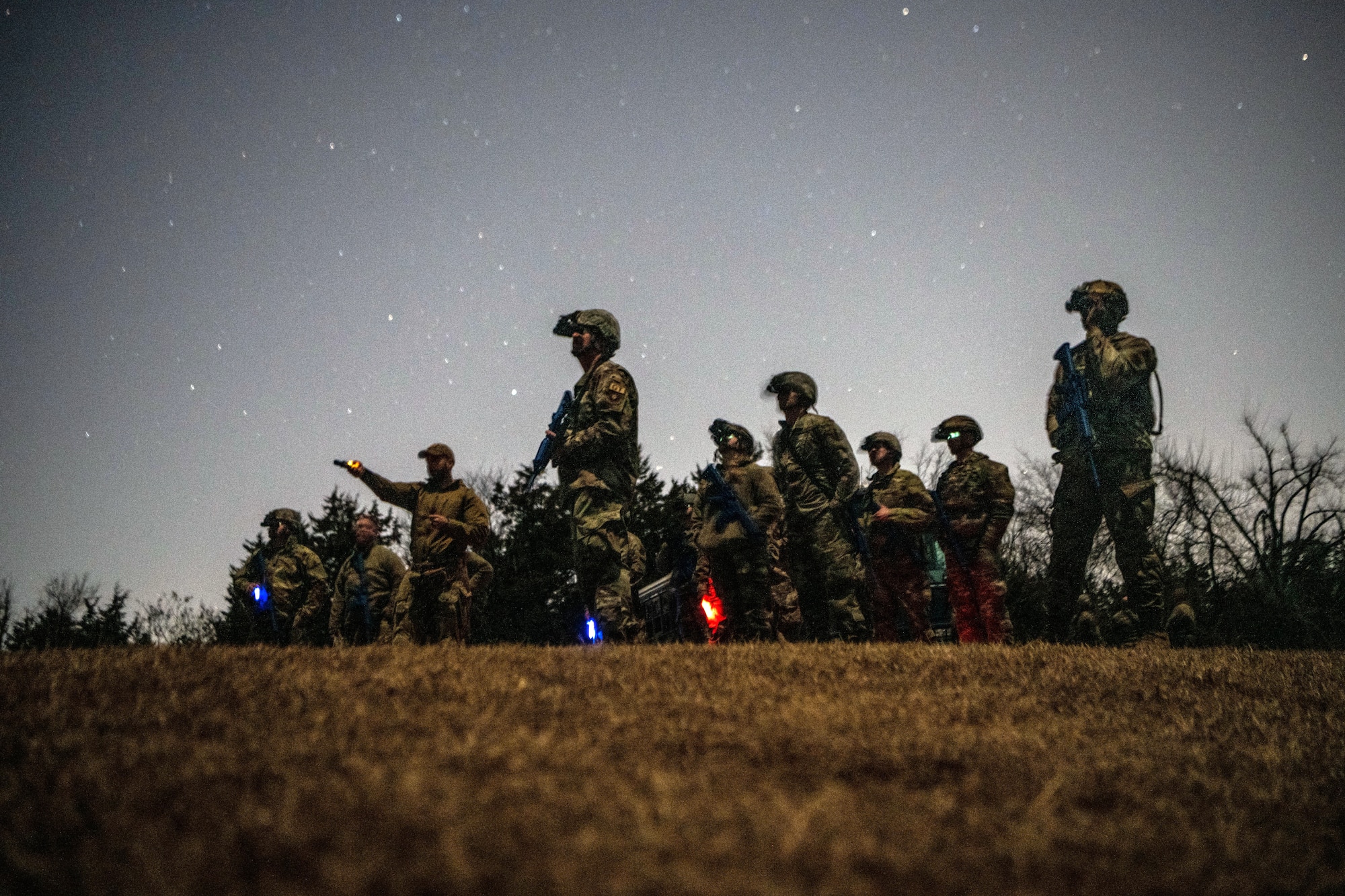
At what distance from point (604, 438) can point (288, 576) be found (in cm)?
738

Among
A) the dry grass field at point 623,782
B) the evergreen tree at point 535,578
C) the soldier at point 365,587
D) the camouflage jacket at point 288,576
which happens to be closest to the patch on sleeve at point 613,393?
the dry grass field at point 623,782

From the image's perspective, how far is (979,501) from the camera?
9.65 m

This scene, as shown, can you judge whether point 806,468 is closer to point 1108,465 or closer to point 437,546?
point 1108,465

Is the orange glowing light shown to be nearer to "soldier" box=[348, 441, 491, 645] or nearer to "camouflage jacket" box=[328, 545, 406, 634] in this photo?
"soldier" box=[348, 441, 491, 645]

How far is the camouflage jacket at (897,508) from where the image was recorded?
377 inches

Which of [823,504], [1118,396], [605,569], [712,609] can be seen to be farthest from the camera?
[712,609]

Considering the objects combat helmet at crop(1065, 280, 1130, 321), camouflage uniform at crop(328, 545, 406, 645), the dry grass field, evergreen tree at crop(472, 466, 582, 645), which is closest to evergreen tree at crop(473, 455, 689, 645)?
evergreen tree at crop(472, 466, 582, 645)

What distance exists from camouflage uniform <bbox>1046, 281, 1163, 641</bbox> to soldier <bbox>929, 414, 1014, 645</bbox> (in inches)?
24.3

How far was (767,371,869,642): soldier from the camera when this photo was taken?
9.67m

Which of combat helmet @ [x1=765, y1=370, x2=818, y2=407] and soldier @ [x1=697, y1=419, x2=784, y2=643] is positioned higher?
combat helmet @ [x1=765, y1=370, x2=818, y2=407]

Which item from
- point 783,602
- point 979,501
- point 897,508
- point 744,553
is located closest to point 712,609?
point 783,602

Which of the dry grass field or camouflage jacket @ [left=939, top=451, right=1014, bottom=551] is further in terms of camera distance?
camouflage jacket @ [left=939, top=451, right=1014, bottom=551]

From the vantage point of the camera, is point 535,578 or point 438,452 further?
point 535,578

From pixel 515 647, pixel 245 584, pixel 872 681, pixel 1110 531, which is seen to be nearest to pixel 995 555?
pixel 1110 531
